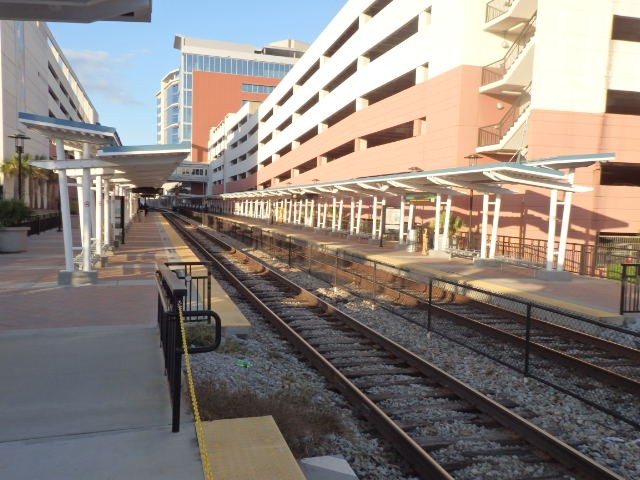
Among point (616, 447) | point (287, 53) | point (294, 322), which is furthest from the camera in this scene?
point (287, 53)

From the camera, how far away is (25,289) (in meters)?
11.4

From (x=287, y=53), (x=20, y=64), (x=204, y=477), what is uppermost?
(x=287, y=53)

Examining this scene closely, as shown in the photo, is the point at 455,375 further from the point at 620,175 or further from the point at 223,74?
the point at 223,74

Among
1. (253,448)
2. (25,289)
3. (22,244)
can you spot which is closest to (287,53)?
(22,244)

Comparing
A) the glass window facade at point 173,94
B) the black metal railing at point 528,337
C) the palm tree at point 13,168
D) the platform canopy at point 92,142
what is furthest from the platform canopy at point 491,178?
the glass window facade at point 173,94

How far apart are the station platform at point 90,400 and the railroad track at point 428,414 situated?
1.72 metres

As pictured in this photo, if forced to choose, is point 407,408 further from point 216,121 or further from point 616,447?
point 216,121

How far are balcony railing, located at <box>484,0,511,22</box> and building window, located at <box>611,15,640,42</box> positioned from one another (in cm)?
523

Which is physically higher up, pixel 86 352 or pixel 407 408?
pixel 86 352

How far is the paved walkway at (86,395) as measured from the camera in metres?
3.57

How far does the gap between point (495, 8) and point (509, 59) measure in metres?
2.71

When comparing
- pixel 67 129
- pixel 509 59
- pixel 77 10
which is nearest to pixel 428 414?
pixel 77 10

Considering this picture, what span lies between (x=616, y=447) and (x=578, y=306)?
6.78m

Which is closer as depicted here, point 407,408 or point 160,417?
point 160,417
